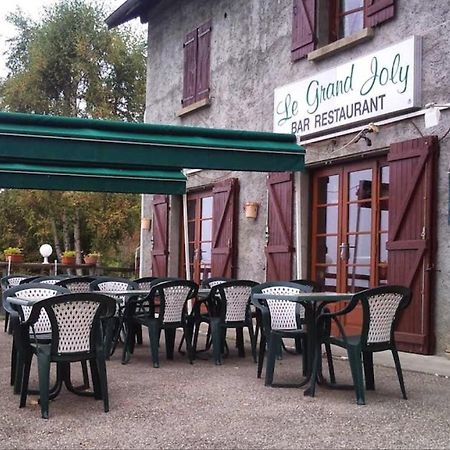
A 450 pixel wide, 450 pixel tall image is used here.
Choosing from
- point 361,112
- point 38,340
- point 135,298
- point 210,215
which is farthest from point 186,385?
point 210,215

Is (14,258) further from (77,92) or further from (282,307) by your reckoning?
(282,307)

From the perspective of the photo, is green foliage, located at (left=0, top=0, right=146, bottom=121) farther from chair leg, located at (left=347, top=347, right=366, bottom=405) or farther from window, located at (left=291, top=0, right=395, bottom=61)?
chair leg, located at (left=347, top=347, right=366, bottom=405)

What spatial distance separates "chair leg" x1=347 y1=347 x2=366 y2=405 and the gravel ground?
0.23ft

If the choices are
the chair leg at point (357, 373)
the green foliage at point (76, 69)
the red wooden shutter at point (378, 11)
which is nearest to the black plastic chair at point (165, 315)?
the chair leg at point (357, 373)

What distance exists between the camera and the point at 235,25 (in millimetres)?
9852

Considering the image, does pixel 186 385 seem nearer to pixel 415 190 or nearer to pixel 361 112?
pixel 415 190

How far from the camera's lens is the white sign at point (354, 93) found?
21.8 feet

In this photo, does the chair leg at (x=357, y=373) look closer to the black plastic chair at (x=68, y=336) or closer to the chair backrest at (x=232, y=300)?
the black plastic chair at (x=68, y=336)

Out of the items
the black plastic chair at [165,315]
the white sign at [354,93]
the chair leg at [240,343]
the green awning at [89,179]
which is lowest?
the chair leg at [240,343]

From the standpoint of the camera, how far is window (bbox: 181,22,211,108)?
10539mm

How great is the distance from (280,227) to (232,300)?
8.05 feet

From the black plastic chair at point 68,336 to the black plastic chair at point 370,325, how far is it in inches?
58.0

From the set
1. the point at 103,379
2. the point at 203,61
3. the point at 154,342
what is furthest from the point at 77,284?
→ the point at 203,61

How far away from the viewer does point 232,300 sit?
6.17m
